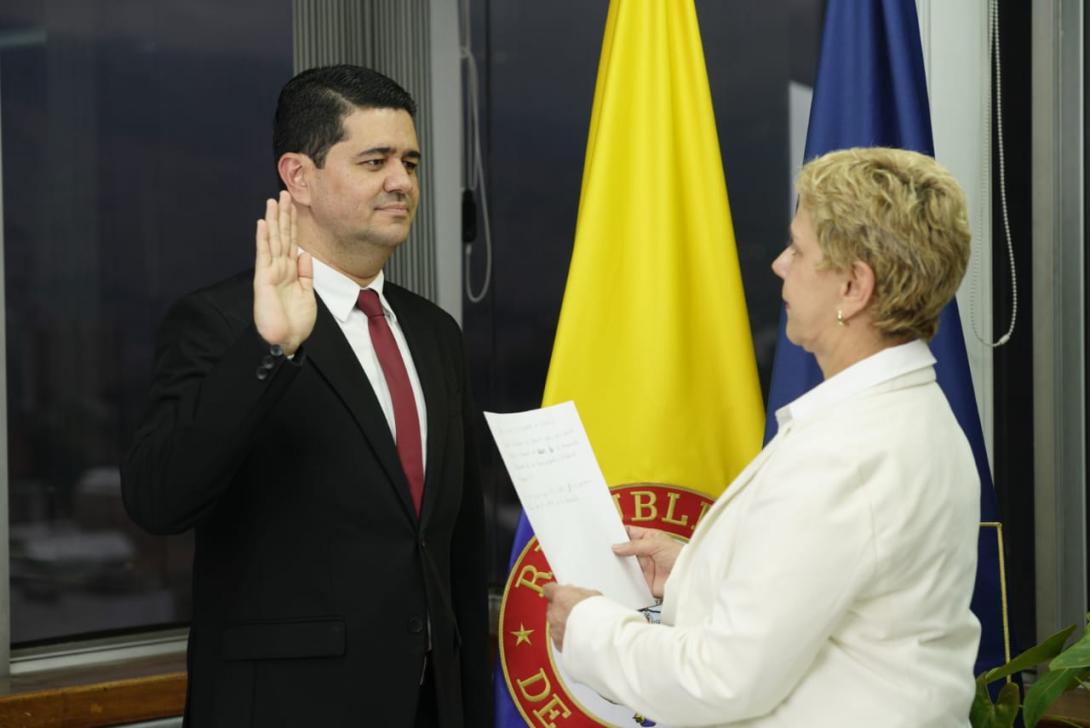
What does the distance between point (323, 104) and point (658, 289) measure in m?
0.75

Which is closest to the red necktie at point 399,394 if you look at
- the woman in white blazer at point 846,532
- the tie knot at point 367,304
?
the tie knot at point 367,304

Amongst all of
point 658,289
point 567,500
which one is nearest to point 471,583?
point 567,500

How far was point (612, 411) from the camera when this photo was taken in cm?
240

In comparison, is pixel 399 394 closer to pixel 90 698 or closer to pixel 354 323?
pixel 354 323

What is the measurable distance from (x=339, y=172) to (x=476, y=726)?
103cm

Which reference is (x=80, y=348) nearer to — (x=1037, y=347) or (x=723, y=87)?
(x=723, y=87)

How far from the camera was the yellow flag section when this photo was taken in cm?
236

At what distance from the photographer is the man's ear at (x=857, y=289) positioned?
142 centimetres

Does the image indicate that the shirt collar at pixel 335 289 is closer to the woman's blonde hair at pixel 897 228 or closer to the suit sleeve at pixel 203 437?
the suit sleeve at pixel 203 437

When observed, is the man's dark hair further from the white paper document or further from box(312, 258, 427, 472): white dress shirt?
the white paper document

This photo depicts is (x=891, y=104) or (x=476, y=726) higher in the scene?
(x=891, y=104)

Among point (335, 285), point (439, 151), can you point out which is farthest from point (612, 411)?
point (439, 151)

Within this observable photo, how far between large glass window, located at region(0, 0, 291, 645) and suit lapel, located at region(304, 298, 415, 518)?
1513 millimetres

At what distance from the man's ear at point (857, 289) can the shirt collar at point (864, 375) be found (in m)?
0.06
